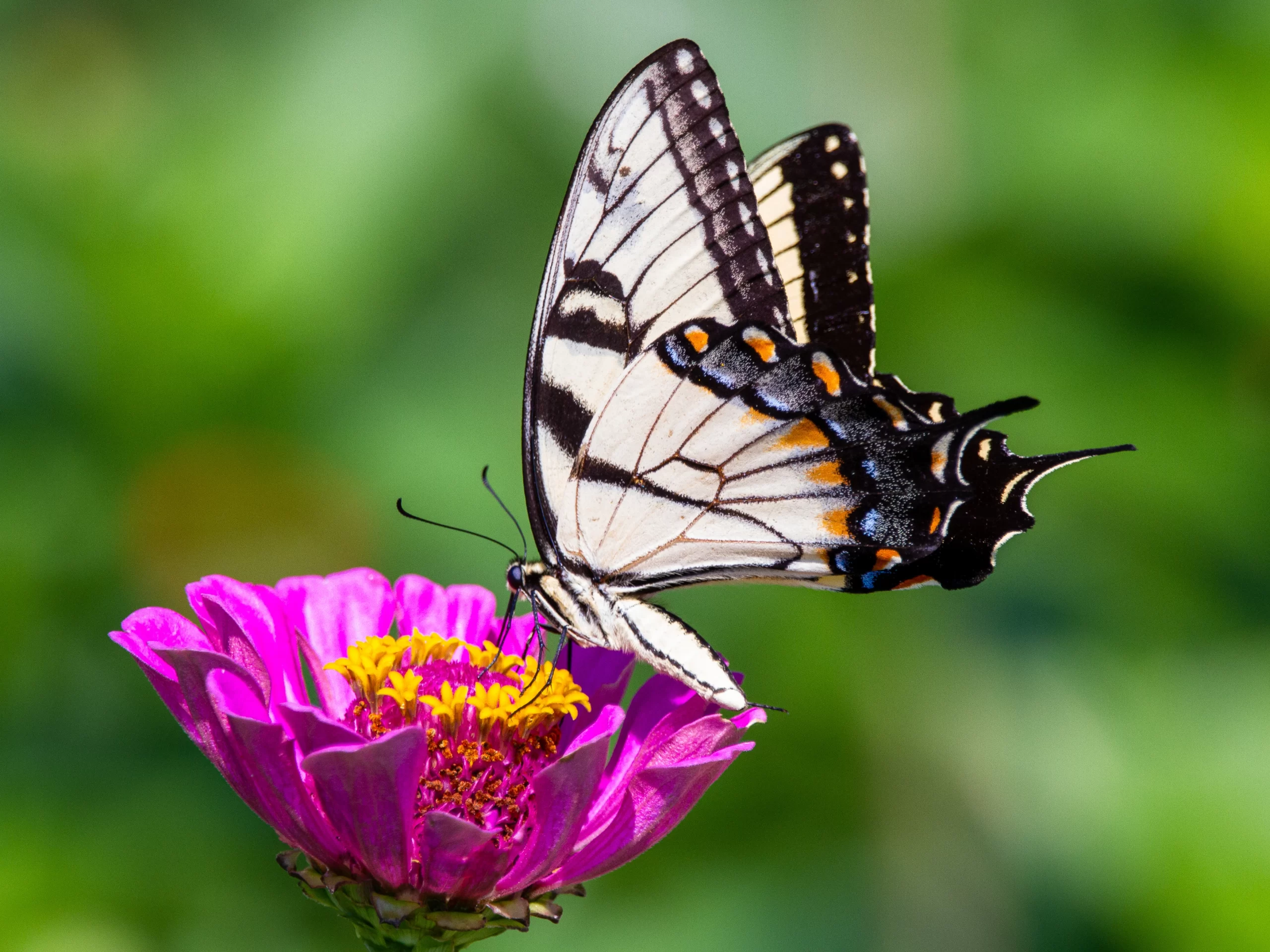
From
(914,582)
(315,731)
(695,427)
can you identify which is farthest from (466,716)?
(914,582)

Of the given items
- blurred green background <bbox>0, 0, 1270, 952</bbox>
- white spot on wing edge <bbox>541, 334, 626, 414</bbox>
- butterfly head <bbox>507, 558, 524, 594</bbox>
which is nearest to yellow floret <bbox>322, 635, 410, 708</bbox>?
butterfly head <bbox>507, 558, 524, 594</bbox>

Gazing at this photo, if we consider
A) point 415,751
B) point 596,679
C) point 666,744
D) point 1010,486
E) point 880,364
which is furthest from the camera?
point 880,364

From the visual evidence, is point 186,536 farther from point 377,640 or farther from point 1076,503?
point 1076,503

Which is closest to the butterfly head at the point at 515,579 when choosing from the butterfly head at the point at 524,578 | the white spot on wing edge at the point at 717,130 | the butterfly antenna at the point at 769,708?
the butterfly head at the point at 524,578

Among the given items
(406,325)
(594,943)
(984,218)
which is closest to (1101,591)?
(984,218)

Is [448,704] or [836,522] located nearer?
[448,704]

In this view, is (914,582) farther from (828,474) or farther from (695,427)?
(695,427)

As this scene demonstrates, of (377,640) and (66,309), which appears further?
(66,309)
